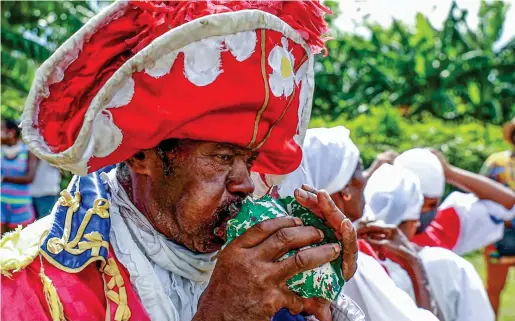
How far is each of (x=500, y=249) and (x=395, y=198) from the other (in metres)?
3.70

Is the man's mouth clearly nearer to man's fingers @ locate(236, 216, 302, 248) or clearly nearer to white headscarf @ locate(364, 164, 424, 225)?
man's fingers @ locate(236, 216, 302, 248)

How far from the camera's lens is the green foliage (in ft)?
61.2

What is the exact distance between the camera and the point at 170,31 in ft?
6.60

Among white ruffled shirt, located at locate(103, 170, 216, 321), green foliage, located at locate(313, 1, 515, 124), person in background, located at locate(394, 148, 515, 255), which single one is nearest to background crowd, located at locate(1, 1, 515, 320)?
green foliage, located at locate(313, 1, 515, 124)

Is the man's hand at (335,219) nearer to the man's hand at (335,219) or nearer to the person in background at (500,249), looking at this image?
the man's hand at (335,219)

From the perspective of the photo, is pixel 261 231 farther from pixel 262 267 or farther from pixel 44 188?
pixel 44 188

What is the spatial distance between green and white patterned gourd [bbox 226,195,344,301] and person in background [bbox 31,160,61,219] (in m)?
7.29

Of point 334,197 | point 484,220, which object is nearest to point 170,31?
point 334,197

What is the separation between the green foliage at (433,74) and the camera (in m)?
18.7

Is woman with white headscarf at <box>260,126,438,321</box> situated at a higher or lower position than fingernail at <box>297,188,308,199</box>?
lower

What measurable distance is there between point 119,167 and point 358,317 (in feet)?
3.09

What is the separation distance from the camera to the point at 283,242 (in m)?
1.91

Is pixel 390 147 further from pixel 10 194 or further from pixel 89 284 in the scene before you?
pixel 89 284

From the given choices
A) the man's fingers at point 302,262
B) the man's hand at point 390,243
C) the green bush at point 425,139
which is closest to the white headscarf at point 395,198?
the man's hand at point 390,243
